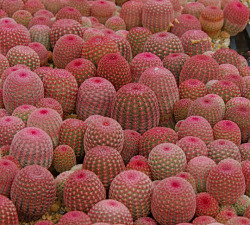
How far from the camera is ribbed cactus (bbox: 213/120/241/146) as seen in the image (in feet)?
16.2

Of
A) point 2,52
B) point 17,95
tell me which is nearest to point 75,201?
point 17,95

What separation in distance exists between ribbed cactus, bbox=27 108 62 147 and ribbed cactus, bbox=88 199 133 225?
3.54 ft

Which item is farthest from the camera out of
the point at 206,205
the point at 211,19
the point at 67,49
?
the point at 211,19

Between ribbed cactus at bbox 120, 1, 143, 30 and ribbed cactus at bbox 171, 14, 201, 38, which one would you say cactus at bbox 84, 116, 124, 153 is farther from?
ribbed cactus at bbox 120, 1, 143, 30

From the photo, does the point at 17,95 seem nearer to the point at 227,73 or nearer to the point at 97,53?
the point at 97,53

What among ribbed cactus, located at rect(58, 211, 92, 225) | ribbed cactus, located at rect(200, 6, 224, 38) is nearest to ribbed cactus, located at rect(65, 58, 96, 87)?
ribbed cactus, located at rect(58, 211, 92, 225)

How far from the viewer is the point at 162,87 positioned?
5.30m

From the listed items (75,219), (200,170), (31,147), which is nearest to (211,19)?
(200,170)

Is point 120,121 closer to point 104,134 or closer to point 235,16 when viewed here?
point 104,134

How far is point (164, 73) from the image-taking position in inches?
210

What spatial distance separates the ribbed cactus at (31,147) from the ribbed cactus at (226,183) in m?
1.38

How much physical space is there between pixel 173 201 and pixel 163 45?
8.52ft

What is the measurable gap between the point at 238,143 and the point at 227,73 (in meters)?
1.22

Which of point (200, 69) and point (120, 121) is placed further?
point (200, 69)
